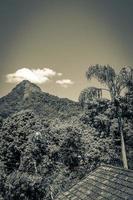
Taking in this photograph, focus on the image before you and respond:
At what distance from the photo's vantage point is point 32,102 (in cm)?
10081

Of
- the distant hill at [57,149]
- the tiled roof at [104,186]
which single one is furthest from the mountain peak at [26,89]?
the tiled roof at [104,186]

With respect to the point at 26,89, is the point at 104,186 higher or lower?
lower

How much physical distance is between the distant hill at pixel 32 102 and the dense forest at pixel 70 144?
164ft

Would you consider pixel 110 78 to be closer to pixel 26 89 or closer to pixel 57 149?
pixel 57 149

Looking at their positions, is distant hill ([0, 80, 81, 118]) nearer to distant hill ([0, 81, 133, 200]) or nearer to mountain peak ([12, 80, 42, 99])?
mountain peak ([12, 80, 42, 99])

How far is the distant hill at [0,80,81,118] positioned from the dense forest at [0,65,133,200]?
50.1 meters

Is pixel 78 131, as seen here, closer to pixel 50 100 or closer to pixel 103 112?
pixel 103 112

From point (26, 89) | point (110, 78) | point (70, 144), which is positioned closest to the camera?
point (110, 78)

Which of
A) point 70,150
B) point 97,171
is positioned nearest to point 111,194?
point 97,171

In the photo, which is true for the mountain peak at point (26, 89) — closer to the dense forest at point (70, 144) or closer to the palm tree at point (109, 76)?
the dense forest at point (70, 144)

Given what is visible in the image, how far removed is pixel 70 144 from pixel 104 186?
946 inches

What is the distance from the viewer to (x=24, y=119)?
132ft

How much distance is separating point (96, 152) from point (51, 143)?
16.8ft

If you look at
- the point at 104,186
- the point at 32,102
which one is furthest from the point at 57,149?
the point at 32,102
